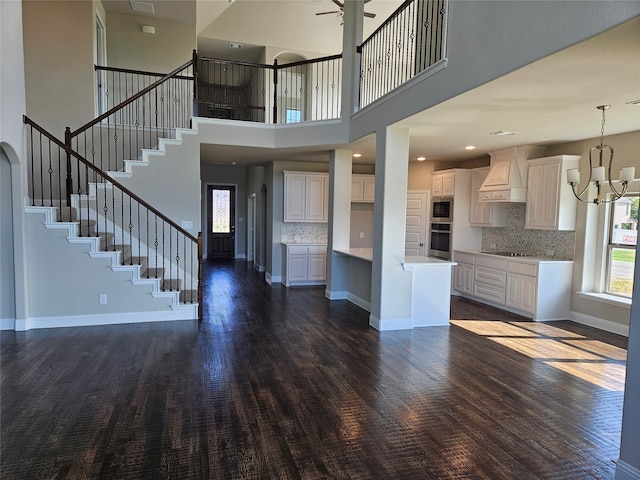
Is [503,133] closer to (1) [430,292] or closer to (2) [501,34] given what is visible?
(1) [430,292]

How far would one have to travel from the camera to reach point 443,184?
7.74m

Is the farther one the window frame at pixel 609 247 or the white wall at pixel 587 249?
the window frame at pixel 609 247

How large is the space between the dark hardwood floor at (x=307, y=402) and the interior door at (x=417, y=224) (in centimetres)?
322

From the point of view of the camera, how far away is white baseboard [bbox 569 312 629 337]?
514cm

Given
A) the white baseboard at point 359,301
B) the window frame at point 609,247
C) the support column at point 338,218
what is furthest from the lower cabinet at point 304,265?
the window frame at point 609,247

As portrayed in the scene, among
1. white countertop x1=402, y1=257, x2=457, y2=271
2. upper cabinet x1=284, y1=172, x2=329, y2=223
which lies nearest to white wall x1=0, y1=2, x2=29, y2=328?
upper cabinet x1=284, y1=172, x2=329, y2=223

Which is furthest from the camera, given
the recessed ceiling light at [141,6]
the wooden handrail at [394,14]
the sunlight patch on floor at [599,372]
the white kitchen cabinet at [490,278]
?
the recessed ceiling light at [141,6]

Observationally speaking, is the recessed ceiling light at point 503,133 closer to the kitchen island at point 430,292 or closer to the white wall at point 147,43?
the kitchen island at point 430,292

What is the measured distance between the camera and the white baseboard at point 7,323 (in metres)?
4.91

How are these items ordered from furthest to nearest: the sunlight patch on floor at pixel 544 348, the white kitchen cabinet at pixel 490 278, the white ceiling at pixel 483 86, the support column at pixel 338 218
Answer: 1. the support column at pixel 338 218
2. the white kitchen cabinet at pixel 490 278
3. the sunlight patch on floor at pixel 544 348
4. the white ceiling at pixel 483 86

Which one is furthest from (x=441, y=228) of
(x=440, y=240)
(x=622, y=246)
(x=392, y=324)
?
(x=392, y=324)

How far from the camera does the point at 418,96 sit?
4102mm

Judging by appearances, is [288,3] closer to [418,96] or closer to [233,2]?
[233,2]

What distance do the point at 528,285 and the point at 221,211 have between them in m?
9.25
